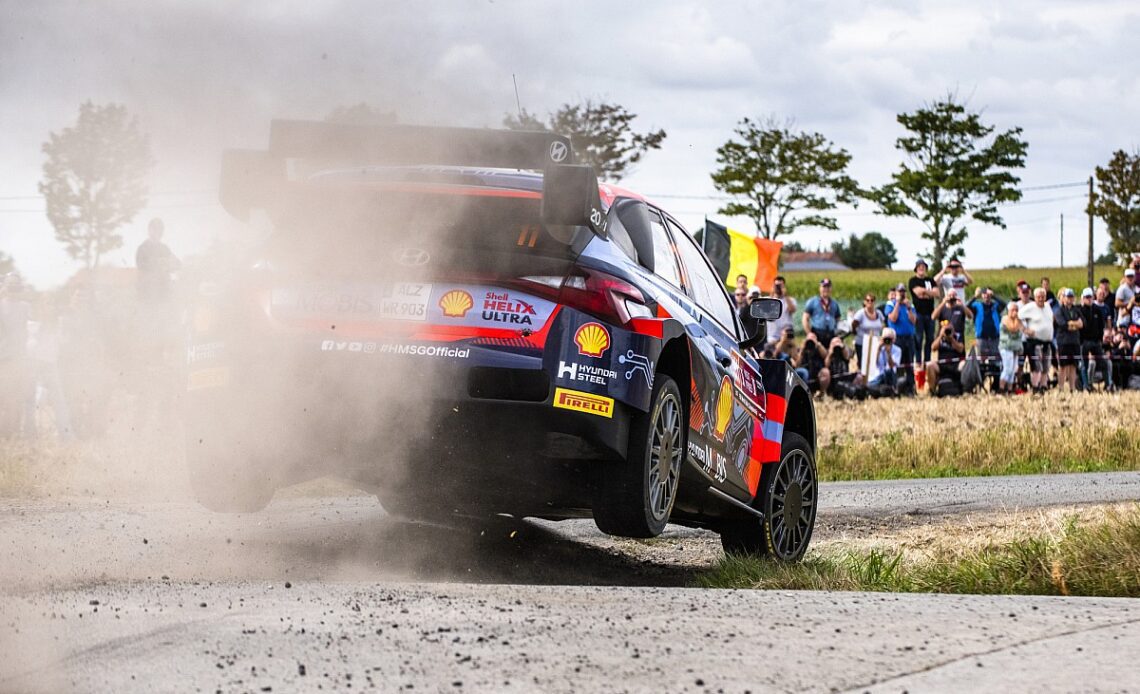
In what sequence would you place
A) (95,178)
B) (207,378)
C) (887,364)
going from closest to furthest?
(95,178) < (207,378) < (887,364)

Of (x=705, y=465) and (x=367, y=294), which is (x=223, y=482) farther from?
(x=705, y=465)

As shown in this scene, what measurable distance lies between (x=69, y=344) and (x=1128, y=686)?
10180 millimetres

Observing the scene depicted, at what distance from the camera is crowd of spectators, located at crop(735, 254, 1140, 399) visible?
21562 millimetres

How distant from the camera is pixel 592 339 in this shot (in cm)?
631

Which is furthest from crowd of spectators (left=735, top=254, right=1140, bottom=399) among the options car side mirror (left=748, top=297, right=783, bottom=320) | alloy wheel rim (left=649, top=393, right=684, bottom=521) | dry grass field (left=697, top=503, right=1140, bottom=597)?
alloy wheel rim (left=649, top=393, right=684, bottom=521)

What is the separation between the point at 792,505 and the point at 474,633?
13.7 feet

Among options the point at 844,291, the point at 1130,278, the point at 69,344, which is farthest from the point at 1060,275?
the point at 69,344

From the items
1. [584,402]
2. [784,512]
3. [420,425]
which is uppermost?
[584,402]

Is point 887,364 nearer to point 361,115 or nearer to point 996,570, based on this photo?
point 996,570

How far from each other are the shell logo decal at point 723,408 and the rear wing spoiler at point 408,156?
1.40 m

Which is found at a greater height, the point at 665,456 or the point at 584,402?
the point at 584,402

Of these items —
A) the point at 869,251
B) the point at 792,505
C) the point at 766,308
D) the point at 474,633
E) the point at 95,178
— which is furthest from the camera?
the point at 869,251

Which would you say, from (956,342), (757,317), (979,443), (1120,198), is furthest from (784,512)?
(1120,198)

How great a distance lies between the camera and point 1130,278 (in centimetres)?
2388
